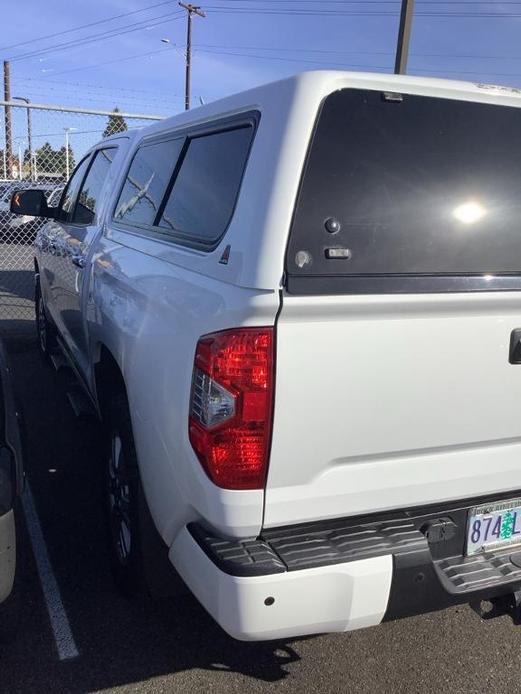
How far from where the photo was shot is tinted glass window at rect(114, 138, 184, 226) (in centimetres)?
307

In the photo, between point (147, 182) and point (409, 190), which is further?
point (147, 182)

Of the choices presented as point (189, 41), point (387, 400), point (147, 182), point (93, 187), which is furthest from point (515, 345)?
point (189, 41)

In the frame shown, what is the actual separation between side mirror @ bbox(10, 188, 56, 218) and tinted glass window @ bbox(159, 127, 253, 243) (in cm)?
263

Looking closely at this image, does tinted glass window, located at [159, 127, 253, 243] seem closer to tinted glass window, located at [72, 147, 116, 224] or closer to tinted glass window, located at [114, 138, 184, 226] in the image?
tinted glass window, located at [114, 138, 184, 226]

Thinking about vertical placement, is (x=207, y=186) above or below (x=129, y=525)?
above

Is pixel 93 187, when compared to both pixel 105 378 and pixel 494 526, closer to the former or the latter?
pixel 105 378

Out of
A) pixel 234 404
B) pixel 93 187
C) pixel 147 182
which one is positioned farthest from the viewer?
pixel 93 187

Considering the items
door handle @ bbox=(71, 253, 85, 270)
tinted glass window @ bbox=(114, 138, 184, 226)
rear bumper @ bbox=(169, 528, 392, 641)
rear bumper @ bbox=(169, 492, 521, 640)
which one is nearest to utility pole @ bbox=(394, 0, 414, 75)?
door handle @ bbox=(71, 253, 85, 270)

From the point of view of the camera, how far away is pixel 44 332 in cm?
→ 659

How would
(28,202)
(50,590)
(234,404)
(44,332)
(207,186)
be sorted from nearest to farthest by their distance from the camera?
(234,404), (207,186), (50,590), (28,202), (44,332)

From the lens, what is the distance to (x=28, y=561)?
328 cm

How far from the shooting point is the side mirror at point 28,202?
5117 mm

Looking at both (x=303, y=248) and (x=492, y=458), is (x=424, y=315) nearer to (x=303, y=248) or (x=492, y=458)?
(x=303, y=248)

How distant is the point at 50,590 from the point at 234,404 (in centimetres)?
173
